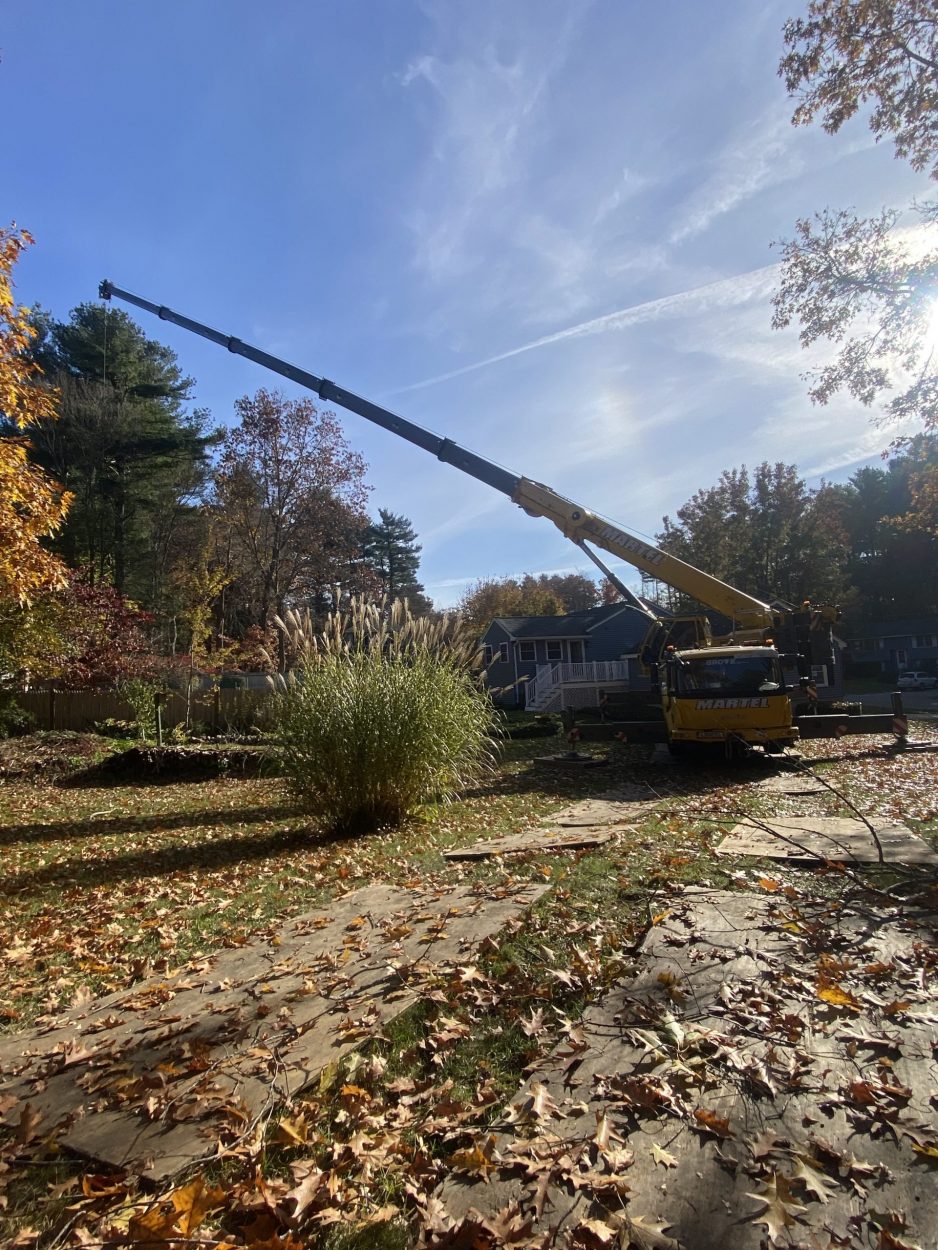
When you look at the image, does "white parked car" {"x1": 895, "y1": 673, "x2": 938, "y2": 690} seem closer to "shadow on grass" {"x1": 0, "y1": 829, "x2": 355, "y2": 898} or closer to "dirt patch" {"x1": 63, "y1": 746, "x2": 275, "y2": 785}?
"dirt patch" {"x1": 63, "y1": 746, "x2": 275, "y2": 785}

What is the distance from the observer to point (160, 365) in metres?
34.9

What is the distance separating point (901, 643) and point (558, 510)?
2065 inches

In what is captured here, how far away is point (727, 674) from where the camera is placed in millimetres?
12070

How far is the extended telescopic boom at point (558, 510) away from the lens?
14914 millimetres

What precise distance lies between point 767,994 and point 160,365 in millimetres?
38618

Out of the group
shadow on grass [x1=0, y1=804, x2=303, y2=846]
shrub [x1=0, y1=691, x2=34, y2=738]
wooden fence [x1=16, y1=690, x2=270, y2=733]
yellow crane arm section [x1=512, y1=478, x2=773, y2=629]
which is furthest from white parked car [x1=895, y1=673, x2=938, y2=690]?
shrub [x1=0, y1=691, x2=34, y2=738]

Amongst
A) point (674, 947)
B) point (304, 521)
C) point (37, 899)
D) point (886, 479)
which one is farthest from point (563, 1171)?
point (886, 479)

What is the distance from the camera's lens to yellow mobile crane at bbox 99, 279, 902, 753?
1180cm

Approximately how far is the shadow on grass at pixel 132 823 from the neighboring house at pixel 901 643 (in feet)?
186

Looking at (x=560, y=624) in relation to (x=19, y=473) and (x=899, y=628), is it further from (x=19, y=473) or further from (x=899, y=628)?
(x=899, y=628)

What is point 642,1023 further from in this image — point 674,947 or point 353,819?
point 353,819

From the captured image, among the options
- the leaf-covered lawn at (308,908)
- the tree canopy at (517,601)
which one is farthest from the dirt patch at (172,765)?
the tree canopy at (517,601)

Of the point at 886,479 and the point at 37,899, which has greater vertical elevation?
the point at 886,479

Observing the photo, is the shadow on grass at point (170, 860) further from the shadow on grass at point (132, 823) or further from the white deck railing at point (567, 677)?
the white deck railing at point (567, 677)
